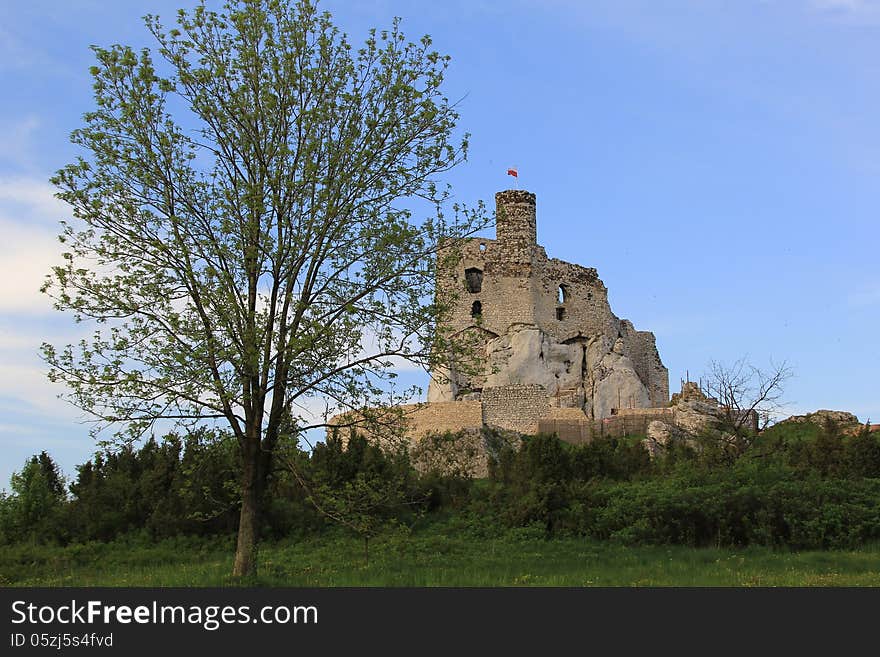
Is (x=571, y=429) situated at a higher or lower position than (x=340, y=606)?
higher

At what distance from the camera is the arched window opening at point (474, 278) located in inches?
1953

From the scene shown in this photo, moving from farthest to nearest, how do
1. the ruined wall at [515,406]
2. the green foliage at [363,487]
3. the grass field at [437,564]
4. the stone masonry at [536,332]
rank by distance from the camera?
the stone masonry at [536,332] → the ruined wall at [515,406] → the green foliage at [363,487] → the grass field at [437,564]

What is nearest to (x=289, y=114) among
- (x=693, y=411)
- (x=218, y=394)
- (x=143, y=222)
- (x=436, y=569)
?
(x=143, y=222)

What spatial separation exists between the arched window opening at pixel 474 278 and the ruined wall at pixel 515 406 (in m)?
6.67

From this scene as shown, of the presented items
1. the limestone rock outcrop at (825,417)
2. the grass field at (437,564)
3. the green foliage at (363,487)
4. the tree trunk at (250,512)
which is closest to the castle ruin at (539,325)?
the limestone rock outcrop at (825,417)

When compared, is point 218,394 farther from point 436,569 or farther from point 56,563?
point 56,563

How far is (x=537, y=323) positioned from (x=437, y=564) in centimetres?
2976

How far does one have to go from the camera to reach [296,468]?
19.8 meters

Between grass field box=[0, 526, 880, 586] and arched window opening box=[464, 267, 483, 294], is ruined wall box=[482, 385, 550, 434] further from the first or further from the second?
grass field box=[0, 526, 880, 586]

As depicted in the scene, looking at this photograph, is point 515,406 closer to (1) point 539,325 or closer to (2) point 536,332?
(2) point 536,332

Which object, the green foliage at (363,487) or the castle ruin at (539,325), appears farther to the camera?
the castle ruin at (539,325)

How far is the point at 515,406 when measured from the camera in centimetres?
4444

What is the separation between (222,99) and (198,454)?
7128 millimetres

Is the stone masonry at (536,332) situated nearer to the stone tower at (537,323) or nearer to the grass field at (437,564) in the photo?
the stone tower at (537,323)
